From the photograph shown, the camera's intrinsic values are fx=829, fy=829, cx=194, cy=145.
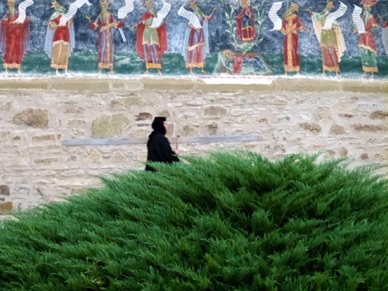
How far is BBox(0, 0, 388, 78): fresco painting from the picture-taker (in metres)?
9.65

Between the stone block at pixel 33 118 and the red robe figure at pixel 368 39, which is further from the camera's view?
the red robe figure at pixel 368 39

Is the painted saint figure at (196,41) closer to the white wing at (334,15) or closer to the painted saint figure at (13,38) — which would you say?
the white wing at (334,15)

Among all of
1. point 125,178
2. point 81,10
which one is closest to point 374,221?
point 125,178

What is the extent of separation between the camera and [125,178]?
3441 millimetres

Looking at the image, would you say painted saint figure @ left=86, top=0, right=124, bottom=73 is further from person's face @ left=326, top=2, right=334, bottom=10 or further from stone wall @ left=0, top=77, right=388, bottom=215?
person's face @ left=326, top=2, right=334, bottom=10

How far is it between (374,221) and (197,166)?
→ 74cm

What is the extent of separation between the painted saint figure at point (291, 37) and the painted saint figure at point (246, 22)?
0.37m

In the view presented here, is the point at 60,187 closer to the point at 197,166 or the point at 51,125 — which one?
the point at 51,125

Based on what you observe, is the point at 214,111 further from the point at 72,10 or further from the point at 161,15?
the point at 72,10

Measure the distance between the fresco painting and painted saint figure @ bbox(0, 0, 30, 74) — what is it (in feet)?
0.04

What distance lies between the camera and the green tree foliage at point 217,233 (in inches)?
109

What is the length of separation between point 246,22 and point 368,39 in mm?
1543

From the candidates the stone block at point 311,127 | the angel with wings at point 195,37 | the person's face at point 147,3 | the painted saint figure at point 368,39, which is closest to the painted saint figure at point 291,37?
the stone block at point 311,127

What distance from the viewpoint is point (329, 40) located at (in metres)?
10.1
